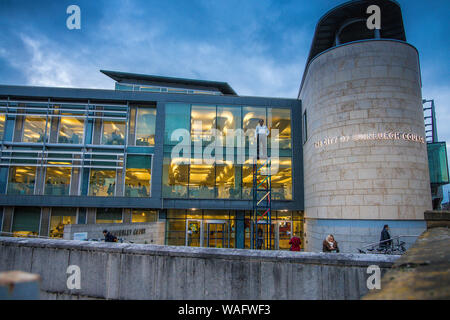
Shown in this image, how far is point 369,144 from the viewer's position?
15758mm

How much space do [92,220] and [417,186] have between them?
72.1 ft

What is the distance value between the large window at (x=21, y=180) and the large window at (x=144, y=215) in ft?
26.1

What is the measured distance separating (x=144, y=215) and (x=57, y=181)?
7237 millimetres

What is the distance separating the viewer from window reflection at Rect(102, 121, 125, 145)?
23359 millimetres

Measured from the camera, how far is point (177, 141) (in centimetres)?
2288

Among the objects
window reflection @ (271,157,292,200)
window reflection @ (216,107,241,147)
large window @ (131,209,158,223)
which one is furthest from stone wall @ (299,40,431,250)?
large window @ (131,209,158,223)

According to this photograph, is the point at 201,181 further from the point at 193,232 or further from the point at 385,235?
the point at 385,235

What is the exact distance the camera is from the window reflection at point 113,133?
920 inches

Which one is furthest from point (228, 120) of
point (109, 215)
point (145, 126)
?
point (109, 215)

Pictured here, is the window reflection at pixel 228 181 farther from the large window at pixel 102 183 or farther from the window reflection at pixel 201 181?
the large window at pixel 102 183

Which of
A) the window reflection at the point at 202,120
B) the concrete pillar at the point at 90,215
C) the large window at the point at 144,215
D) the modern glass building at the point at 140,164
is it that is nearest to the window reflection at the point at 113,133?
the modern glass building at the point at 140,164
